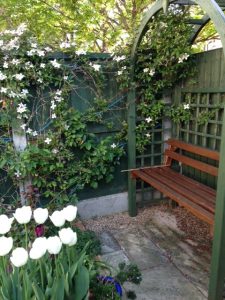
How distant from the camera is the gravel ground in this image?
2744 mm

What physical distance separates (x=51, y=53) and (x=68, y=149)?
3.27ft

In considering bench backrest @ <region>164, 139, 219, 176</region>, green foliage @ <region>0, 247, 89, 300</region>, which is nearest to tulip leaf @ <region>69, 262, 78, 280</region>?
green foliage @ <region>0, 247, 89, 300</region>

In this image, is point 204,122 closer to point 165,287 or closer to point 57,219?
point 165,287

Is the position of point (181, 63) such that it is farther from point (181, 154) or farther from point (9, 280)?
point (9, 280)

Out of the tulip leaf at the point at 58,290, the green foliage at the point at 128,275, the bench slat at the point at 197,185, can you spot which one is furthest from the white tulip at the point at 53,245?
the bench slat at the point at 197,185

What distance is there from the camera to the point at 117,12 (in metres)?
4.80

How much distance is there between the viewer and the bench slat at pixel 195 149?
2.52 metres

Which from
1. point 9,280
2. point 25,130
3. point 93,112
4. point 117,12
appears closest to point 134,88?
point 93,112

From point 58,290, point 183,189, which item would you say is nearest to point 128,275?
point 58,290

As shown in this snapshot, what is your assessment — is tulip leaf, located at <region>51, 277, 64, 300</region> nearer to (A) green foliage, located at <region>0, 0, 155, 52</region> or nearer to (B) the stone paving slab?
(B) the stone paving slab

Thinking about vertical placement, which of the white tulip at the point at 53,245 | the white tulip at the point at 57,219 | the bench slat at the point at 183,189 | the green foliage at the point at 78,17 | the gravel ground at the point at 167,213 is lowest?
the gravel ground at the point at 167,213

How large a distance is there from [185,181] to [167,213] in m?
0.71

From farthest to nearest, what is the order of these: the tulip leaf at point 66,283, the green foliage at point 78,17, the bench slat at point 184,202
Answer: the green foliage at point 78,17 → the bench slat at point 184,202 → the tulip leaf at point 66,283

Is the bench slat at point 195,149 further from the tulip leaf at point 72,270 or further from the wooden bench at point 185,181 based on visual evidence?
the tulip leaf at point 72,270
